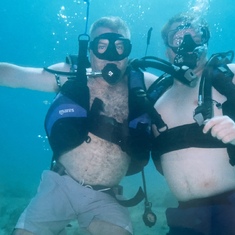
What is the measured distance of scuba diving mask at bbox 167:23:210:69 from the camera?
3.88 m

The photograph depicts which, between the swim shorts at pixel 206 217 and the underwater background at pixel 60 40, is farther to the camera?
the underwater background at pixel 60 40

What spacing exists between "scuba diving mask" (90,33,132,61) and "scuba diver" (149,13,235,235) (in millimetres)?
692

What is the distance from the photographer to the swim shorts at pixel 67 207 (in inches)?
151

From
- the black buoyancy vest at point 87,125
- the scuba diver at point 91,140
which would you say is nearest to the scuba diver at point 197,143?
the black buoyancy vest at point 87,125

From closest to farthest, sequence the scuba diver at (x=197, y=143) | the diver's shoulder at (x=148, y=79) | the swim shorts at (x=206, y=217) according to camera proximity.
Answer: the swim shorts at (x=206, y=217) → the scuba diver at (x=197, y=143) → the diver's shoulder at (x=148, y=79)

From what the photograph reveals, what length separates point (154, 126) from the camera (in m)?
4.22

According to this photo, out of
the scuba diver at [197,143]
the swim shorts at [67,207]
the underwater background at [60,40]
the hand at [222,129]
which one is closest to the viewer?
the hand at [222,129]

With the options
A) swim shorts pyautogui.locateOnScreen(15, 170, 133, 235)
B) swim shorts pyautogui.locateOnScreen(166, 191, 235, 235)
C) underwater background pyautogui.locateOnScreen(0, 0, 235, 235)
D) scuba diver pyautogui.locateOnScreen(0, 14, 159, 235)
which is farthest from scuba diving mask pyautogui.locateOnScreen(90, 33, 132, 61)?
underwater background pyautogui.locateOnScreen(0, 0, 235, 235)

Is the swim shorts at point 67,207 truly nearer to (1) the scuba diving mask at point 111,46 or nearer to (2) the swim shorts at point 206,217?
(2) the swim shorts at point 206,217

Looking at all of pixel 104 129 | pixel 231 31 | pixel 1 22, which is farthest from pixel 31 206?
pixel 1 22

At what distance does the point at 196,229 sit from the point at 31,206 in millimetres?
2175

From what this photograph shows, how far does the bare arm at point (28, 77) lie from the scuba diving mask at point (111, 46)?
0.60 meters

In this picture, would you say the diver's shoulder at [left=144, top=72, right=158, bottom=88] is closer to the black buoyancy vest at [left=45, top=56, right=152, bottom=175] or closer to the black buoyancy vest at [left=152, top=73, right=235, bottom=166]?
the black buoyancy vest at [left=45, top=56, right=152, bottom=175]

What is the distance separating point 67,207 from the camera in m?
3.97
